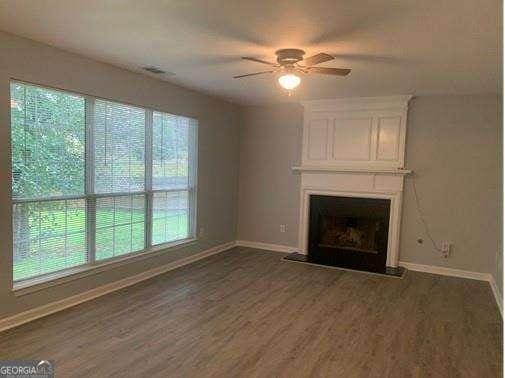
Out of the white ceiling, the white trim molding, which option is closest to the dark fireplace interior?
the white trim molding

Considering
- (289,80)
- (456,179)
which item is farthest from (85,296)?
(456,179)

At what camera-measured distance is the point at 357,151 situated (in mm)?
5188

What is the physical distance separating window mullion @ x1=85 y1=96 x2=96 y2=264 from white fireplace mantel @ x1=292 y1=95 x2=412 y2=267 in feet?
9.85

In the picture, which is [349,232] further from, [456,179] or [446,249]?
[456,179]

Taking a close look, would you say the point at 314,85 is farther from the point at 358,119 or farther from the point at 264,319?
the point at 264,319

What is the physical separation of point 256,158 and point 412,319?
11.4 ft

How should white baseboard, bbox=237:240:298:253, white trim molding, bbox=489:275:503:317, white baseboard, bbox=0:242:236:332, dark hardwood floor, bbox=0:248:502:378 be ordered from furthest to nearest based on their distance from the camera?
1. white baseboard, bbox=237:240:298:253
2. white trim molding, bbox=489:275:503:317
3. white baseboard, bbox=0:242:236:332
4. dark hardwood floor, bbox=0:248:502:378

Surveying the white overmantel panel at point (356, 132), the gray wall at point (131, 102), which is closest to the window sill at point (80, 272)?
the gray wall at point (131, 102)

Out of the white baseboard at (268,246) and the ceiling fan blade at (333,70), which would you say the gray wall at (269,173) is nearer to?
the white baseboard at (268,246)

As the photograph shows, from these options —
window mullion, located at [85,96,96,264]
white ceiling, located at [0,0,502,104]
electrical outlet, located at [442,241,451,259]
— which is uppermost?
white ceiling, located at [0,0,502,104]

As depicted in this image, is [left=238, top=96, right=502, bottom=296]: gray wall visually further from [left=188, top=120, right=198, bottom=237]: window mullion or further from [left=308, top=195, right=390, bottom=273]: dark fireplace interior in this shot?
[left=188, top=120, right=198, bottom=237]: window mullion

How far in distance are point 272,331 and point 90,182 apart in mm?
2286

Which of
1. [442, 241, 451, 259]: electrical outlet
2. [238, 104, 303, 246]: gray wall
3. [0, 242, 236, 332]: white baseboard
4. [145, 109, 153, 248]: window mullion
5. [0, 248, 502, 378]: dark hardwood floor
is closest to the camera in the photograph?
[0, 248, 502, 378]: dark hardwood floor

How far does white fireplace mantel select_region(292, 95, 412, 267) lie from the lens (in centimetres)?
496
